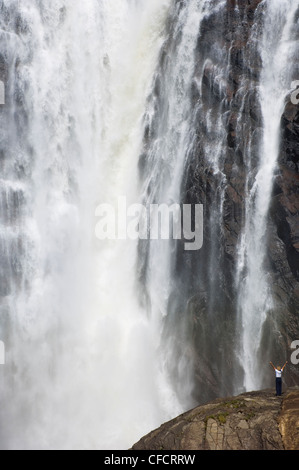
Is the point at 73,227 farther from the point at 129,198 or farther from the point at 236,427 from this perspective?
the point at 236,427

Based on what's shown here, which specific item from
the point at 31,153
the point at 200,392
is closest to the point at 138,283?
the point at 200,392

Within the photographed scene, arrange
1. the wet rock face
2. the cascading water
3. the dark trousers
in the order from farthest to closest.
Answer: the cascading water, the wet rock face, the dark trousers

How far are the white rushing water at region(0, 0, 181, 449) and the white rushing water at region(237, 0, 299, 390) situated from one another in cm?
631

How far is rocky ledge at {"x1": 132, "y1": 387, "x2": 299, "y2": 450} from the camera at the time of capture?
41.5 feet

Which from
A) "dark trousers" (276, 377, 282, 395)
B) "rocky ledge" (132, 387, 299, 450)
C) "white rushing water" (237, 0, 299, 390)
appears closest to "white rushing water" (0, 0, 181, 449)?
"white rushing water" (237, 0, 299, 390)

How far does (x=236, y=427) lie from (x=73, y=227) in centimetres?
1835

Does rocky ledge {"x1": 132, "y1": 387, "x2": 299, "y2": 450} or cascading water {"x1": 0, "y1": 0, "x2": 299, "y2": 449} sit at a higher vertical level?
cascading water {"x1": 0, "y1": 0, "x2": 299, "y2": 449}

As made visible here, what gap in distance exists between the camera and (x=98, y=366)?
2631 centimetres

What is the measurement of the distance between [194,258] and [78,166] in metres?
10.5

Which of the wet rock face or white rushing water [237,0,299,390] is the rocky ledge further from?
the wet rock face

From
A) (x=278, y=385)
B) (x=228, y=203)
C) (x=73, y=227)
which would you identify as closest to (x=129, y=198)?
(x=73, y=227)

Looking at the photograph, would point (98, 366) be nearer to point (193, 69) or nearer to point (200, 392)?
point (200, 392)

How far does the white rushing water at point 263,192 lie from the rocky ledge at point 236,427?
824 centimetres

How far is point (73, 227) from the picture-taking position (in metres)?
28.6
